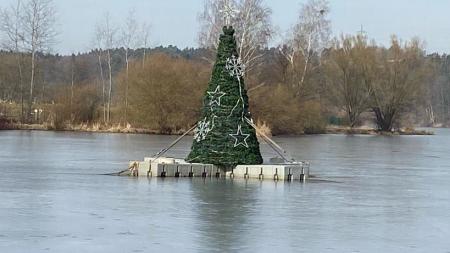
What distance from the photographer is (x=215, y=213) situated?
13320mm

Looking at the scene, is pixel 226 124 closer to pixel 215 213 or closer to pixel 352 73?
pixel 215 213

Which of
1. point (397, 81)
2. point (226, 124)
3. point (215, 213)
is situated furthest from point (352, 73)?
point (215, 213)

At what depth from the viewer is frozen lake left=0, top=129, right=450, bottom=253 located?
34.2 ft

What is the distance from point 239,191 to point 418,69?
2441 inches

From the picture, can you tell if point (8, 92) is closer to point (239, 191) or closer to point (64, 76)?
point (64, 76)

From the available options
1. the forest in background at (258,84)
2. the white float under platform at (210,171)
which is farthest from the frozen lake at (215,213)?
the forest in background at (258,84)

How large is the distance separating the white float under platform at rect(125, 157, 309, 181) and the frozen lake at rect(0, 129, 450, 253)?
28.6 inches

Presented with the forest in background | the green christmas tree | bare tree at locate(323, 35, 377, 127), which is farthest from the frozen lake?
bare tree at locate(323, 35, 377, 127)

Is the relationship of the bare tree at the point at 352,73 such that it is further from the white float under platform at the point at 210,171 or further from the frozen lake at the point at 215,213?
the white float under platform at the point at 210,171

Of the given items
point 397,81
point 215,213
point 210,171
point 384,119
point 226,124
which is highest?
point 397,81

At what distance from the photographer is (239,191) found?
17031 millimetres

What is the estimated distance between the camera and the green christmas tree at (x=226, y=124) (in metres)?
20.4

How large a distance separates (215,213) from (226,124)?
7.26 meters

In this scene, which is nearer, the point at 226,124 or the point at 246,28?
the point at 226,124
